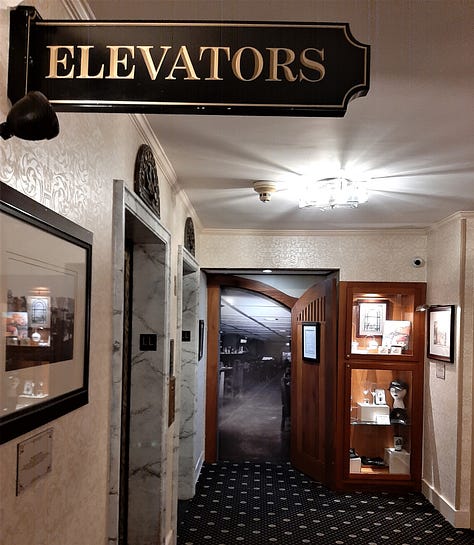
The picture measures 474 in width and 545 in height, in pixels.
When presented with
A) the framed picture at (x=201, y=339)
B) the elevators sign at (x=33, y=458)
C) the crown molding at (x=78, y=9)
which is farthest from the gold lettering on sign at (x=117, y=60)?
the framed picture at (x=201, y=339)

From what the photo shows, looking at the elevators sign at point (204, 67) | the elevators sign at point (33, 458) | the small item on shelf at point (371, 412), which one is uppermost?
the elevators sign at point (204, 67)

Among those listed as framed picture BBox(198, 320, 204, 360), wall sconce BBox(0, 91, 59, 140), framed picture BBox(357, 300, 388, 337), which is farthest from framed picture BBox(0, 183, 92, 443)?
framed picture BBox(357, 300, 388, 337)

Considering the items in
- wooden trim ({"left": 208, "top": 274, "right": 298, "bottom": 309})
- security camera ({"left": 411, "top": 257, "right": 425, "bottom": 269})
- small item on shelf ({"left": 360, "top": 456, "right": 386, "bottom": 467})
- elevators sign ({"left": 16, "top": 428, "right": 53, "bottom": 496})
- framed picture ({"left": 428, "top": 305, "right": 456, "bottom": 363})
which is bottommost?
small item on shelf ({"left": 360, "top": 456, "right": 386, "bottom": 467})

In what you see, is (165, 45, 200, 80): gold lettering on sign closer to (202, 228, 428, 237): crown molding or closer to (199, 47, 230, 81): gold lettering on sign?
(199, 47, 230, 81): gold lettering on sign

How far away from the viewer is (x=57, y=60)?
1476 mm

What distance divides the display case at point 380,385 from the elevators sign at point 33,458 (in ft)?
A: 16.1

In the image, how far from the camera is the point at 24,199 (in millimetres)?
1594

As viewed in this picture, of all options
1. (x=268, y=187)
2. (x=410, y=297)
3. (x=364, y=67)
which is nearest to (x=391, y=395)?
(x=410, y=297)

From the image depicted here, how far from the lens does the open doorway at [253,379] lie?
8583 millimetres

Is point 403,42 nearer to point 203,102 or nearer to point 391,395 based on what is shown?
point 203,102

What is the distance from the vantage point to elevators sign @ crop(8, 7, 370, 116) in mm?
1446

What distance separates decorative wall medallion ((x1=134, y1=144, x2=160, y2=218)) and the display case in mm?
3317

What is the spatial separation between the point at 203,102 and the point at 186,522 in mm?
4502

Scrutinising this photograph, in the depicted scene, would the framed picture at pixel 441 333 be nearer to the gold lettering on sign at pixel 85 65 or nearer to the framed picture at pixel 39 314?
the framed picture at pixel 39 314
